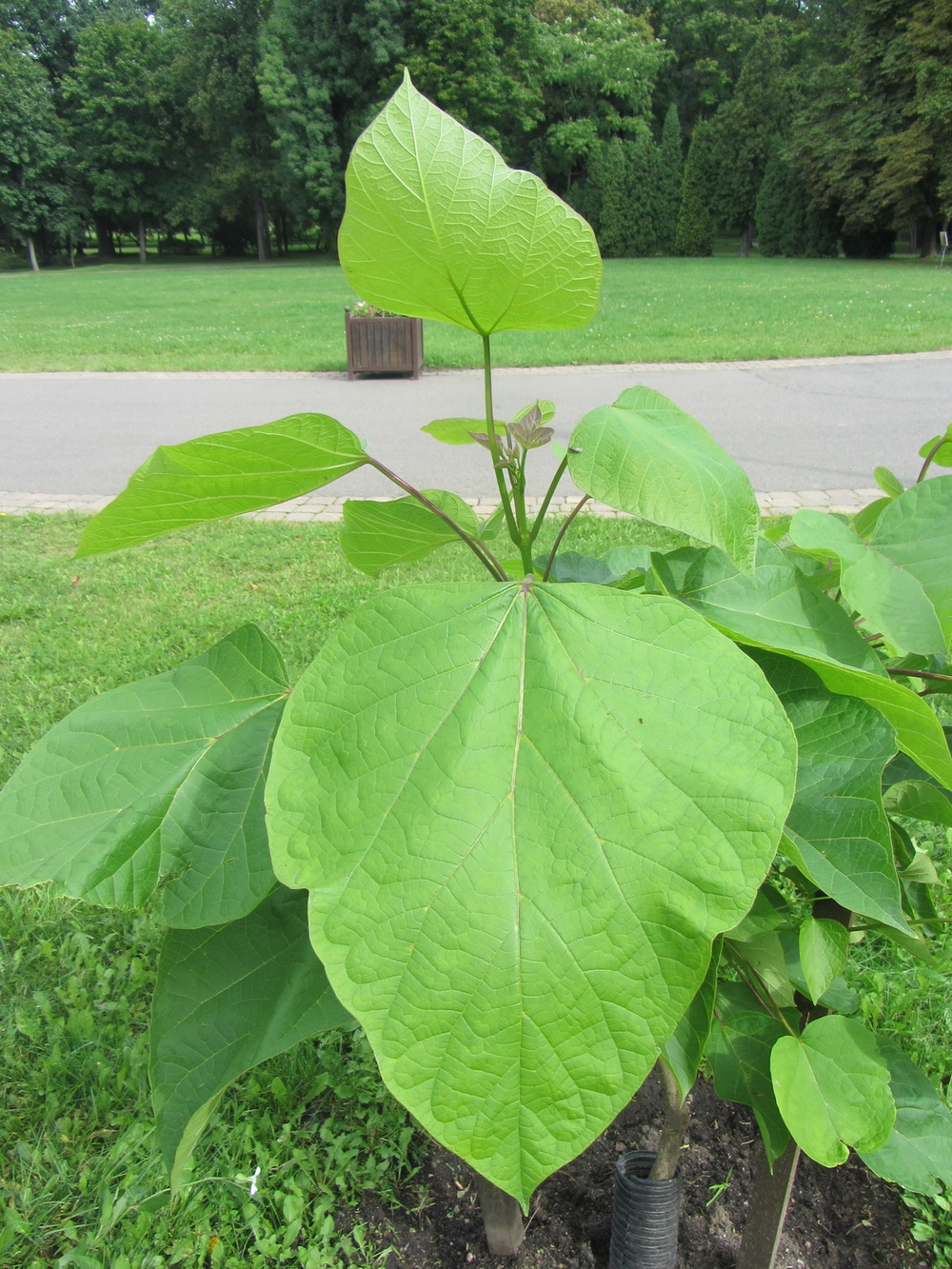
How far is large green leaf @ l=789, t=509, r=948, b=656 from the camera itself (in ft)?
2.59

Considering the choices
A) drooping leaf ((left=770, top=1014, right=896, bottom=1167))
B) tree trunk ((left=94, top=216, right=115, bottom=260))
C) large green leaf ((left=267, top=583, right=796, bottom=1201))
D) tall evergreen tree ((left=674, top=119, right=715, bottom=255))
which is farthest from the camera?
tree trunk ((left=94, top=216, right=115, bottom=260))

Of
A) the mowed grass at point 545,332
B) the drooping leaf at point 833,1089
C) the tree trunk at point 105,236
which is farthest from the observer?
the tree trunk at point 105,236

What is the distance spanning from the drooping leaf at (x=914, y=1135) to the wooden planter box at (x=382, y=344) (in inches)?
401

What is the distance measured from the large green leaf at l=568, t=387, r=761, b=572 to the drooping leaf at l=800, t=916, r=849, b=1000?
442 millimetres

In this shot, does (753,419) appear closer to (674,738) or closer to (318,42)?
(674,738)

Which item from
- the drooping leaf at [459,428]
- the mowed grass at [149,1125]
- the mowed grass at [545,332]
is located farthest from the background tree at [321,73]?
the drooping leaf at [459,428]

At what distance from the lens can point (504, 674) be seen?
685 millimetres

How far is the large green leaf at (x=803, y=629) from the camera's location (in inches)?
29.4

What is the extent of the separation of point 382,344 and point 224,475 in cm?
1047

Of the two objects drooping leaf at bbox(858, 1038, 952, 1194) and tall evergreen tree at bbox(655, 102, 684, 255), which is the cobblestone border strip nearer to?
drooping leaf at bbox(858, 1038, 952, 1194)

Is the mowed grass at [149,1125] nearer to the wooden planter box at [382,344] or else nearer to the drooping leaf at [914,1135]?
the drooping leaf at [914,1135]

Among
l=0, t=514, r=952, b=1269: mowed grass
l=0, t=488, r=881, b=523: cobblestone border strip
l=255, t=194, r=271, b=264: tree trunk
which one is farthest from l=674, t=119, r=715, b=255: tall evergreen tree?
l=0, t=514, r=952, b=1269: mowed grass

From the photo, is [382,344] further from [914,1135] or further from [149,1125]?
[914,1135]

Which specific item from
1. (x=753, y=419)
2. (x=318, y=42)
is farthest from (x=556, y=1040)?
(x=318, y=42)
